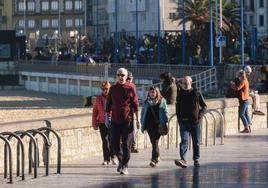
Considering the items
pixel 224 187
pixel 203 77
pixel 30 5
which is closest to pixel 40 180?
pixel 224 187

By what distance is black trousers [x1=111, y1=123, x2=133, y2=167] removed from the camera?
16625mm

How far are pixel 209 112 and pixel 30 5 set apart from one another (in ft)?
414

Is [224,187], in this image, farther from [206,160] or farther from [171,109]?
[171,109]

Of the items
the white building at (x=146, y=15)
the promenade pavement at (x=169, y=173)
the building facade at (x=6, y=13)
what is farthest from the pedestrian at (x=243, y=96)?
the building facade at (x=6, y=13)

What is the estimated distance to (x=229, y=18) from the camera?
86.1 metres

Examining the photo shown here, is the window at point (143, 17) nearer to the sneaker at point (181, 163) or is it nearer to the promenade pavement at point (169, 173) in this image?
the promenade pavement at point (169, 173)

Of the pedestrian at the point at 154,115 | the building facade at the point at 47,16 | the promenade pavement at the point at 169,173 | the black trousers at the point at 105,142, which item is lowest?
the promenade pavement at the point at 169,173

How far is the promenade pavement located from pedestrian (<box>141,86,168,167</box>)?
0.38m

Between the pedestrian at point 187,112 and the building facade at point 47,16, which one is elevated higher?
the building facade at point 47,16

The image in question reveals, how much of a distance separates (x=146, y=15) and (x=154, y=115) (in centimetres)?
9186

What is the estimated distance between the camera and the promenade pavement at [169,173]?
1559cm

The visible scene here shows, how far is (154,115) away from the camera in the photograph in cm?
1781

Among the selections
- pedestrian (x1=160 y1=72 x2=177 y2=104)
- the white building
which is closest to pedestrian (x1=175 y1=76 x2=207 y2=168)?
pedestrian (x1=160 y1=72 x2=177 y2=104)

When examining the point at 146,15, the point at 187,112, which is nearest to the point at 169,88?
the point at 187,112
